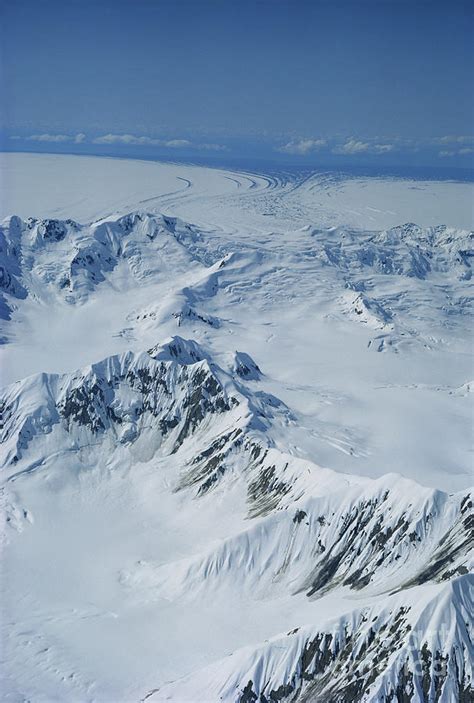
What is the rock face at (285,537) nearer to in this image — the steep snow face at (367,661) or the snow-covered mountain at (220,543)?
the steep snow face at (367,661)

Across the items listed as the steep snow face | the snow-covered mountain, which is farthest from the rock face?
the snow-covered mountain

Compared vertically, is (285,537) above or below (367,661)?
below

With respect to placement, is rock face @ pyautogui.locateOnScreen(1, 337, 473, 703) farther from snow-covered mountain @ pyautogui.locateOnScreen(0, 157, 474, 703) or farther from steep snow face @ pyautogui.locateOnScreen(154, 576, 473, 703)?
snow-covered mountain @ pyautogui.locateOnScreen(0, 157, 474, 703)

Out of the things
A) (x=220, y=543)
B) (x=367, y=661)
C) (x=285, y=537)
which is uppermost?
(x=367, y=661)

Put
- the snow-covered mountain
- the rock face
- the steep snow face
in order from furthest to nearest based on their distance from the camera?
the snow-covered mountain → the rock face → the steep snow face

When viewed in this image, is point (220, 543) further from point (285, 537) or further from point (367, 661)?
point (367, 661)

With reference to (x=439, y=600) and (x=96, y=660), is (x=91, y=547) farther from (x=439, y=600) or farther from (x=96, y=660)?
(x=439, y=600)

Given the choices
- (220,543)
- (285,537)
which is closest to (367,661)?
(285,537)

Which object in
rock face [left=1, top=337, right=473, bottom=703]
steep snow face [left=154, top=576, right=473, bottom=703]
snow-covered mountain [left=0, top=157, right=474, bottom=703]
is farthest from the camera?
snow-covered mountain [left=0, top=157, right=474, bottom=703]

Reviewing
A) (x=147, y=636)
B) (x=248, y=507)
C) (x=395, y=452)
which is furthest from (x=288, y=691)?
(x=395, y=452)

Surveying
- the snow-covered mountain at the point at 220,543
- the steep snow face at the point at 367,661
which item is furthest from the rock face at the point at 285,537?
the snow-covered mountain at the point at 220,543

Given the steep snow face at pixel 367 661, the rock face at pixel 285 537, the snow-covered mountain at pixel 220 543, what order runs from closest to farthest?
the steep snow face at pixel 367 661 → the rock face at pixel 285 537 → the snow-covered mountain at pixel 220 543
